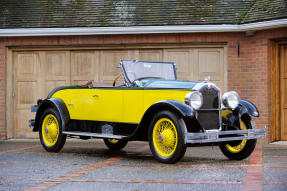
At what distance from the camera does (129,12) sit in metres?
12.6

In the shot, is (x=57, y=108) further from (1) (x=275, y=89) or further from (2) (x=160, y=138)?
(1) (x=275, y=89)

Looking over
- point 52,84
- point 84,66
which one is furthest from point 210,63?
point 52,84

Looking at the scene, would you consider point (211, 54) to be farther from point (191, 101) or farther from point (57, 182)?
point (57, 182)

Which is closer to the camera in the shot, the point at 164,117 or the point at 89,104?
the point at 164,117

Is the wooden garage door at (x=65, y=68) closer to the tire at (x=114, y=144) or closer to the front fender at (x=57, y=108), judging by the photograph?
the tire at (x=114, y=144)

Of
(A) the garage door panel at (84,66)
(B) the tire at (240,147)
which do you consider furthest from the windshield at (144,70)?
(A) the garage door panel at (84,66)

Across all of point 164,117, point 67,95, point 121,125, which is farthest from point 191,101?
point 67,95

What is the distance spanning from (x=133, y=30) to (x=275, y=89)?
376cm

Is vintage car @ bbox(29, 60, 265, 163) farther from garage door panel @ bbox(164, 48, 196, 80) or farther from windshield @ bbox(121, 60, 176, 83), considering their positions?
garage door panel @ bbox(164, 48, 196, 80)

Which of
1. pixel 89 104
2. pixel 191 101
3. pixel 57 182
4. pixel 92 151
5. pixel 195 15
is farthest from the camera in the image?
pixel 195 15

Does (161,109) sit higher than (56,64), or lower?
lower

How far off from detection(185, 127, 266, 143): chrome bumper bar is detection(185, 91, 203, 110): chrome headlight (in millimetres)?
441

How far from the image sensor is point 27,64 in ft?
Result: 42.4

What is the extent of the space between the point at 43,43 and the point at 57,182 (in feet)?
24.6
